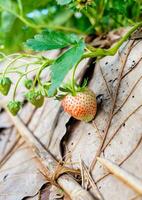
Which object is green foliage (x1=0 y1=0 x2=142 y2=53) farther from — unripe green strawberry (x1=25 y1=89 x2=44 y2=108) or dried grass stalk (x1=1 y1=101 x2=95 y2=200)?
unripe green strawberry (x1=25 y1=89 x2=44 y2=108)

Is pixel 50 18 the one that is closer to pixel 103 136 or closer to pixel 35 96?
pixel 35 96

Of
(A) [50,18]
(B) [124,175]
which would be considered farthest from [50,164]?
(A) [50,18]

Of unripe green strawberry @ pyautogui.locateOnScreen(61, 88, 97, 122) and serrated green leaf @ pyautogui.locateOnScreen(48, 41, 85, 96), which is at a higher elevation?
serrated green leaf @ pyautogui.locateOnScreen(48, 41, 85, 96)

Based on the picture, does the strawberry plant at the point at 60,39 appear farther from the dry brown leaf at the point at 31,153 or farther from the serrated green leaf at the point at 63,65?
the dry brown leaf at the point at 31,153

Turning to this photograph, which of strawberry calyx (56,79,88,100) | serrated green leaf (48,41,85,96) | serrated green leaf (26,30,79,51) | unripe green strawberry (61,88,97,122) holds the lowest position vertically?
unripe green strawberry (61,88,97,122)

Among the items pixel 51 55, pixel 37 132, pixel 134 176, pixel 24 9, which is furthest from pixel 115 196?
pixel 24 9

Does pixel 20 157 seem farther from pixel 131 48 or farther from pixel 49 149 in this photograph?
pixel 131 48

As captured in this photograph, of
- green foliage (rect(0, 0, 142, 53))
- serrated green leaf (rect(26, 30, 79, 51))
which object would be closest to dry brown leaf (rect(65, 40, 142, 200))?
serrated green leaf (rect(26, 30, 79, 51))
